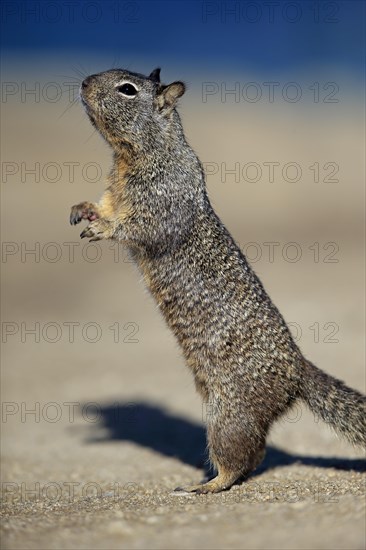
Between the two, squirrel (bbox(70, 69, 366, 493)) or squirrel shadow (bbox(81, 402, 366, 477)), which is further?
squirrel shadow (bbox(81, 402, 366, 477))

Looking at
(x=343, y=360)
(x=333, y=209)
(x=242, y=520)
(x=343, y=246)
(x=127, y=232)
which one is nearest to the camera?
(x=242, y=520)

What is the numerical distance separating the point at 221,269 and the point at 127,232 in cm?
105

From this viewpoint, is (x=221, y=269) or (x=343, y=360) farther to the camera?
(x=343, y=360)

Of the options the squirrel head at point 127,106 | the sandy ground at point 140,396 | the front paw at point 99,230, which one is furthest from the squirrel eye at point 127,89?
the sandy ground at point 140,396

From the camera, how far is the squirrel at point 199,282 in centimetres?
755

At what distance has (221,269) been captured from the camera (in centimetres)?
793

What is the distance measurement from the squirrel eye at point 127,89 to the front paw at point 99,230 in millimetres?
1463

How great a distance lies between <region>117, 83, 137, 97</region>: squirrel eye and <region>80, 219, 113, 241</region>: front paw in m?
1.46

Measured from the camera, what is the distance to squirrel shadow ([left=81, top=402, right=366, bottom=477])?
30.5 ft

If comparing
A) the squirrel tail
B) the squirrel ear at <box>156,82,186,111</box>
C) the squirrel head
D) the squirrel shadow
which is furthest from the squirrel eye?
the squirrel shadow

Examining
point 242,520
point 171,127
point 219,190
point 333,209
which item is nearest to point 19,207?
point 219,190

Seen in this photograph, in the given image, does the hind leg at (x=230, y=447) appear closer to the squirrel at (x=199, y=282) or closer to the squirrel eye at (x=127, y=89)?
the squirrel at (x=199, y=282)

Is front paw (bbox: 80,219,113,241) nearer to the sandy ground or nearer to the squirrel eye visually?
the squirrel eye

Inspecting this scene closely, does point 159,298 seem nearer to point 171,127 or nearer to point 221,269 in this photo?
point 221,269
